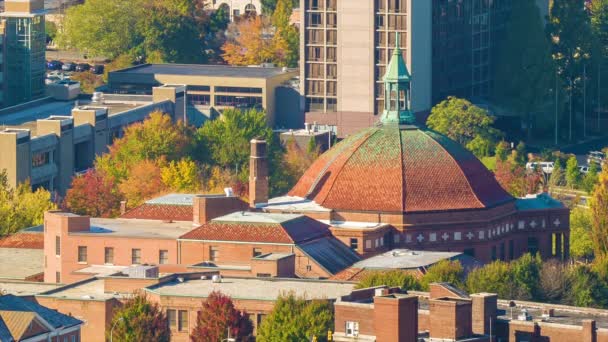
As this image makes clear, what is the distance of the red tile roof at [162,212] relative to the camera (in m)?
196

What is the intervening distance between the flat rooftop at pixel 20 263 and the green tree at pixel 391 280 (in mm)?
25249

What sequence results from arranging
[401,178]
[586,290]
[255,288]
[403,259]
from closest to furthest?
[255,288]
[586,290]
[403,259]
[401,178]

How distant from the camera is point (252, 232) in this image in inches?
7244

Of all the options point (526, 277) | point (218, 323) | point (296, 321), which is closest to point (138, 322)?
point (218, 323)

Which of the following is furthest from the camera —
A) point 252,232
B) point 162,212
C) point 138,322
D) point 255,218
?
point 162,212

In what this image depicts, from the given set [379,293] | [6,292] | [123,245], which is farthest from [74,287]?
[379,293]

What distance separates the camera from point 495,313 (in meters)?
151

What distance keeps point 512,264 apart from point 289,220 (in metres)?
13.8

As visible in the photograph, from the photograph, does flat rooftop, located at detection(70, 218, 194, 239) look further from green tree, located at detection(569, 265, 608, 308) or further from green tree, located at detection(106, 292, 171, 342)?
green tree, located at detection(106, 292, 171, 342)

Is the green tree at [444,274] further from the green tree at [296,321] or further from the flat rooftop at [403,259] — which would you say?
the green tree at [296,321]

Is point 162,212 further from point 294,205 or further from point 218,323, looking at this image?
point 218,323

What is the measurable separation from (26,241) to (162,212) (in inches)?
345

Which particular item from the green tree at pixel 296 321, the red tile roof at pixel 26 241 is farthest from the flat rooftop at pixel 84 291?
the red tile roof at pixel 26 241

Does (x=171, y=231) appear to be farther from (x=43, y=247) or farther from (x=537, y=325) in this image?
(x=537, y=325)
